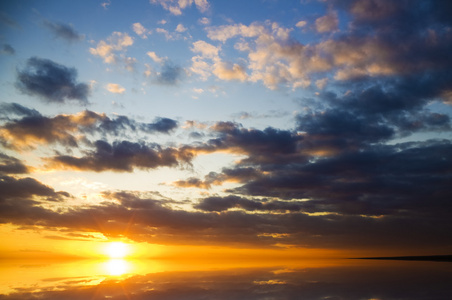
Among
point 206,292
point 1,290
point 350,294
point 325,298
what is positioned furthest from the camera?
point 1,290

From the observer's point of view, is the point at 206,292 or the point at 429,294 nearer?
the point at 429,294

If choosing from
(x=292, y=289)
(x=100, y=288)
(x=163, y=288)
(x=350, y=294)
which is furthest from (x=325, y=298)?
(x=100, y=288)

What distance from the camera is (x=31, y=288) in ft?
162

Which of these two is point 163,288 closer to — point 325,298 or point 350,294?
point 325,298

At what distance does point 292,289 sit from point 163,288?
19.6 metres

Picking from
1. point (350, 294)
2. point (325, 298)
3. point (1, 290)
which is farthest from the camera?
point (1, 290)

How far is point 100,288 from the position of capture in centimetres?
4891

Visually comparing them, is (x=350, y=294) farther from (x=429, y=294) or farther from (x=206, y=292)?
(x=206, y=292)

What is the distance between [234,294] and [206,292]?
14.1 ft

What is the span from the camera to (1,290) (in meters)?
47.3

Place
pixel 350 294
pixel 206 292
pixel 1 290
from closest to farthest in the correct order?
pixel 350 294 → pixel 206 292 → pixel 1 290

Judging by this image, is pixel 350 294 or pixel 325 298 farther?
pixel 350 294

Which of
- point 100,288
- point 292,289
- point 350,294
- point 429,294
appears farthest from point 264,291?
point 100,288

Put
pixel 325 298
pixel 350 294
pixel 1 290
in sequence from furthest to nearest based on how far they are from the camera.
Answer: pixel 1 290
pixel 350 294
pixel 325 298
